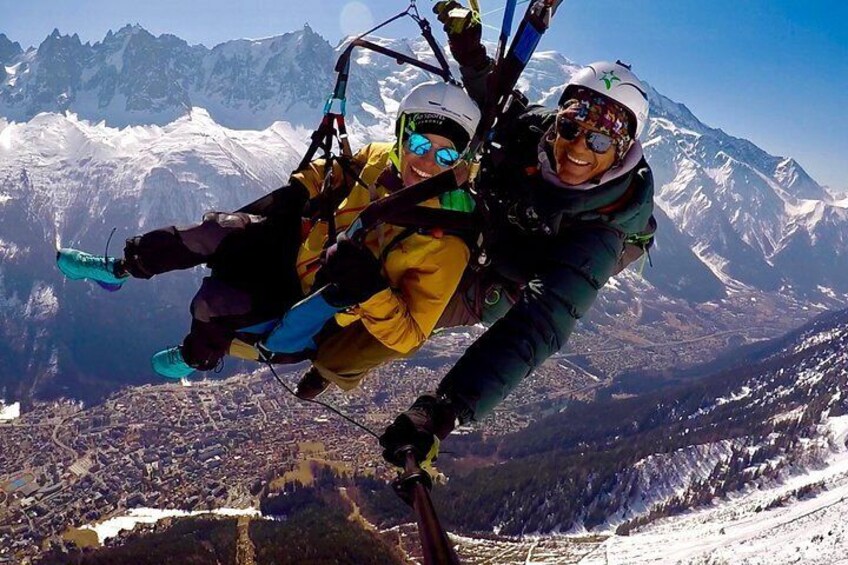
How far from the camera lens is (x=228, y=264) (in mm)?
6277

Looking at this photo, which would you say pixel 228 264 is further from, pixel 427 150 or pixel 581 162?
pixel 581 162

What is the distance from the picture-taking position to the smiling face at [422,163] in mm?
5066

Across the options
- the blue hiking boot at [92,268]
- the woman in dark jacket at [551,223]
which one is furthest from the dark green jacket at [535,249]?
the blue hiking boot at [92,268]

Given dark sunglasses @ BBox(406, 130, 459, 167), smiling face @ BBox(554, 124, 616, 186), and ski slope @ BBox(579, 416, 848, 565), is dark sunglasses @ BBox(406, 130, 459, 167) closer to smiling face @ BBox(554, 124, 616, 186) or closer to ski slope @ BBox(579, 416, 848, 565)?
smiling face @ BBox(554, 124, 616, 186)

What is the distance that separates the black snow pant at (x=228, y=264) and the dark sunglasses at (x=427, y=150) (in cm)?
196

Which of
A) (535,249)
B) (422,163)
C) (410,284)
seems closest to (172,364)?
(410,284)

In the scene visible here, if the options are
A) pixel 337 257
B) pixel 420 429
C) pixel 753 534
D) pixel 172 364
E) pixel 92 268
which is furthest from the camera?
pixel 753 534

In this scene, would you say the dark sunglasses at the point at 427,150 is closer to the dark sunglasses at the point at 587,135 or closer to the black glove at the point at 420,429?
the dark sunglasses at the point at 587,135

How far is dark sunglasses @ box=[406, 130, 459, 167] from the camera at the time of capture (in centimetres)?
498

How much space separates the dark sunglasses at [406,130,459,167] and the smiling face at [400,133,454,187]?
2 cm

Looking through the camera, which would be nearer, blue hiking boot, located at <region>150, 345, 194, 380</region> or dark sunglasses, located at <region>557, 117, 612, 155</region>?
dark sunglasses, located at <region>557, 117, 612, 155</region>

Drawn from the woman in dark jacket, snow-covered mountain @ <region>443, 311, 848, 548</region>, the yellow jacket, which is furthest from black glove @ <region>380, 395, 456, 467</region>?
snow-covered mountain @ <region>443, 311, 848, 548</region>

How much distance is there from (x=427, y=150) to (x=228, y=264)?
8.26ft

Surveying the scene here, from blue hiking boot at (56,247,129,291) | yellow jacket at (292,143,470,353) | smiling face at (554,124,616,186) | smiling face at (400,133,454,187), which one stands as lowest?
blue hiking boot at (56,247,129,291)
